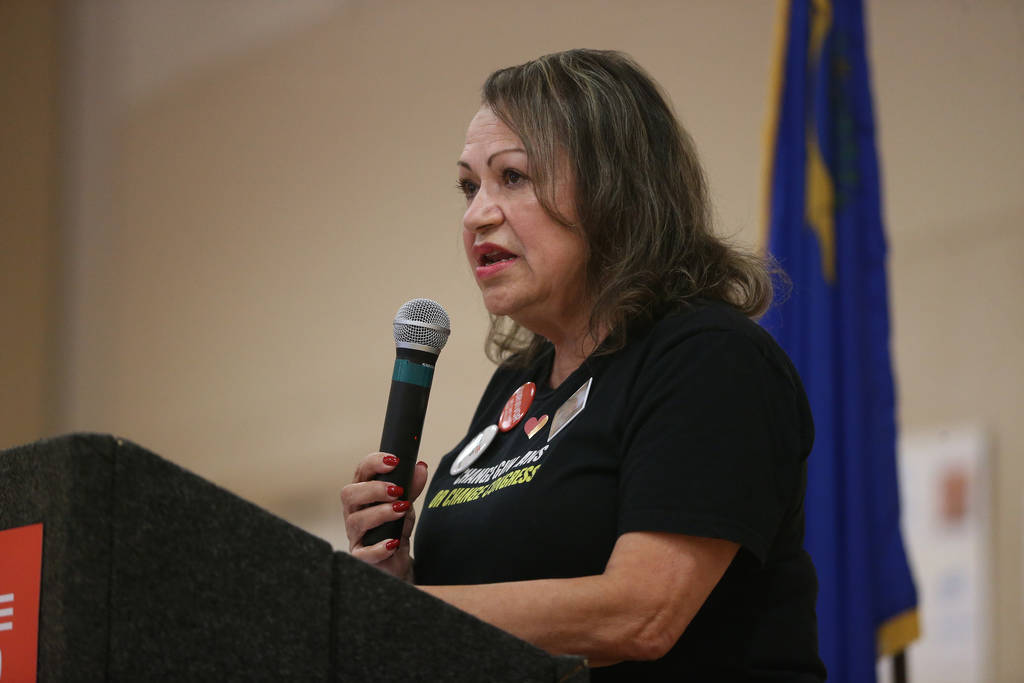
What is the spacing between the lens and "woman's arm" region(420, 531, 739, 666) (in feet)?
3.43

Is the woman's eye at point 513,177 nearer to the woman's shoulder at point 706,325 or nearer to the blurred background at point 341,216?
the woman's shoulder at point 706,325

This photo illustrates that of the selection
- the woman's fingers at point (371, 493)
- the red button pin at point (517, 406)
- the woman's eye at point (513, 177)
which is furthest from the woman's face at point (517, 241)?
the woman's fingers at point (371, 493)

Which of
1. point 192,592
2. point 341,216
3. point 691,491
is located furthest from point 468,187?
point 341,216

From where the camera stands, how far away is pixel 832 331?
2375mm

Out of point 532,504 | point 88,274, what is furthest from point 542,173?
point 88,274

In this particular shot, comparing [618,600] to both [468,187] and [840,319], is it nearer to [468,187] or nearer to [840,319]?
[468,187]

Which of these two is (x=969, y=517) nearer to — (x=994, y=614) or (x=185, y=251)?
(x=994, y=614)

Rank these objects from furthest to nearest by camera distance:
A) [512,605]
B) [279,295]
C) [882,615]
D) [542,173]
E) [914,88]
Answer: [279,295], [914,88], [882,615], [542,173], [512,605]

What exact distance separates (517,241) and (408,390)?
26cm

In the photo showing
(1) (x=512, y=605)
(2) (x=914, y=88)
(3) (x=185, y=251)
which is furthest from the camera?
(3) (x=185, y=251)

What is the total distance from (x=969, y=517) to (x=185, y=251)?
4749mm

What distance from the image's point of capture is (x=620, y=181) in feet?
4.76

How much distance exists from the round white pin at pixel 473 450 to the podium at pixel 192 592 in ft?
2.13

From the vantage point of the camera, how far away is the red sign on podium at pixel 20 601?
2.56 feet
